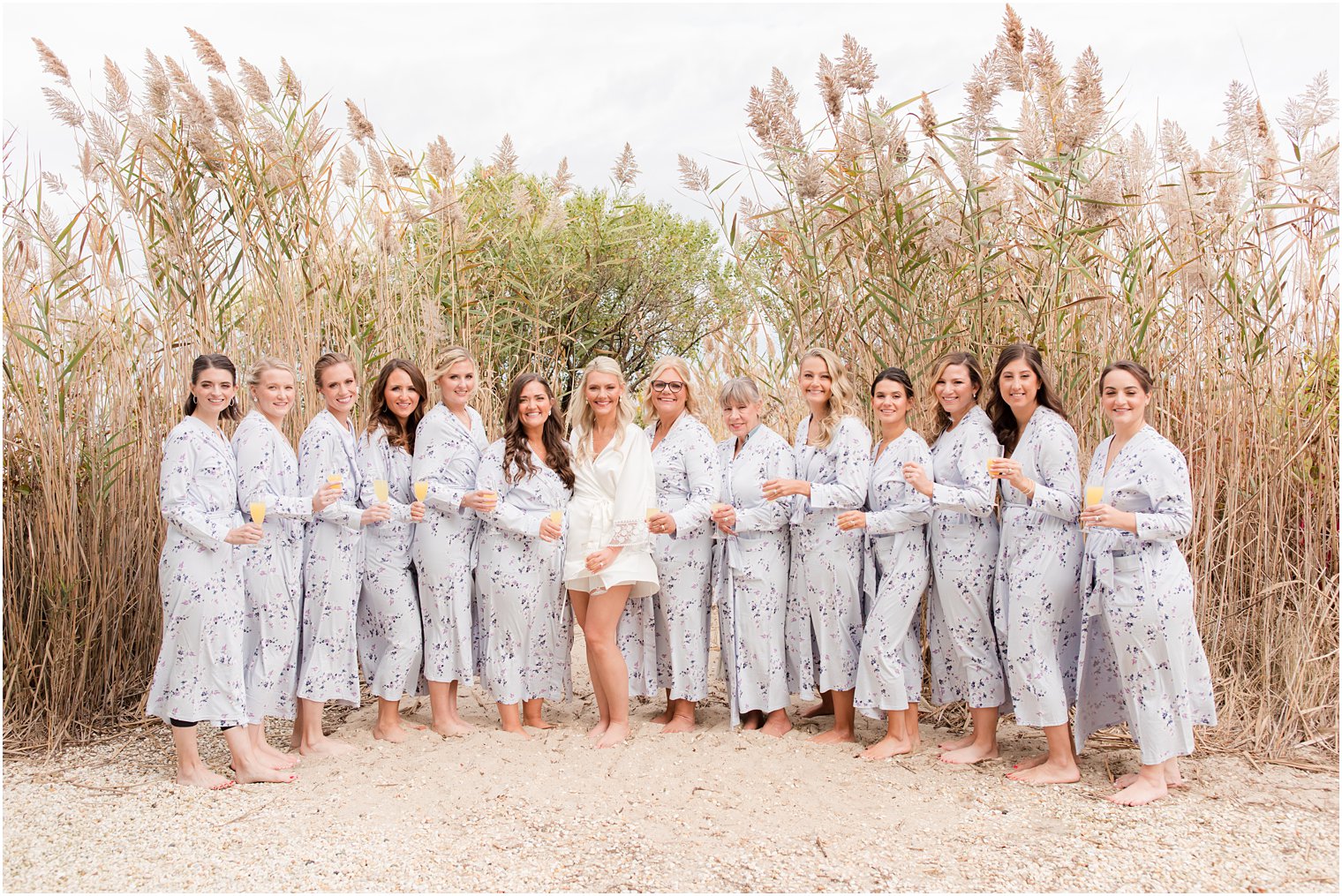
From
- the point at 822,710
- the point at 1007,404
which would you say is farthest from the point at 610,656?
the point at 1007,404

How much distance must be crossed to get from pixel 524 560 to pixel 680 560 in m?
0.69

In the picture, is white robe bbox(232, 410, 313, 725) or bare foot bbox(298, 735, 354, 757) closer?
white robe bbox(232, 410, 313, 725)

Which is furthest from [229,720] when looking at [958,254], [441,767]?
[958,254]

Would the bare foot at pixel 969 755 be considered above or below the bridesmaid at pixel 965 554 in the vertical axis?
below

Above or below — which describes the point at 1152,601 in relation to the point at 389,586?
below

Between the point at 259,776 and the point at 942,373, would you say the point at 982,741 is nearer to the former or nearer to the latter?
the point at 942,373

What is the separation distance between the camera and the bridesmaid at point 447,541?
4363 millimetres

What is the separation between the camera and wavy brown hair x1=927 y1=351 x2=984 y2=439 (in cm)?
412

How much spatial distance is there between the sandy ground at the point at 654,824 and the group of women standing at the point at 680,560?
8.5 inches

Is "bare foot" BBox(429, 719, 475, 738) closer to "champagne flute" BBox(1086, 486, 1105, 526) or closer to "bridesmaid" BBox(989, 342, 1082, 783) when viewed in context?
"bridesmaid" BBox(989, 342, 1082, 783)

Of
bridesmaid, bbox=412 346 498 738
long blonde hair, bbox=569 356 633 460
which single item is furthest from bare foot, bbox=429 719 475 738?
long blonde hair, bbox=569 356 633 460

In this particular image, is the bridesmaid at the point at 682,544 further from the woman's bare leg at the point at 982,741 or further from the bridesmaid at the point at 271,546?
the bridesmaid at the point at 271,546

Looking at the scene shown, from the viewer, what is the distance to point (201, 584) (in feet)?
12.3

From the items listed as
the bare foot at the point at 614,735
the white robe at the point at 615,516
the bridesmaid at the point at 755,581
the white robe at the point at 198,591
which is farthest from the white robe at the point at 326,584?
the bridesmaid at the point at 755,581
